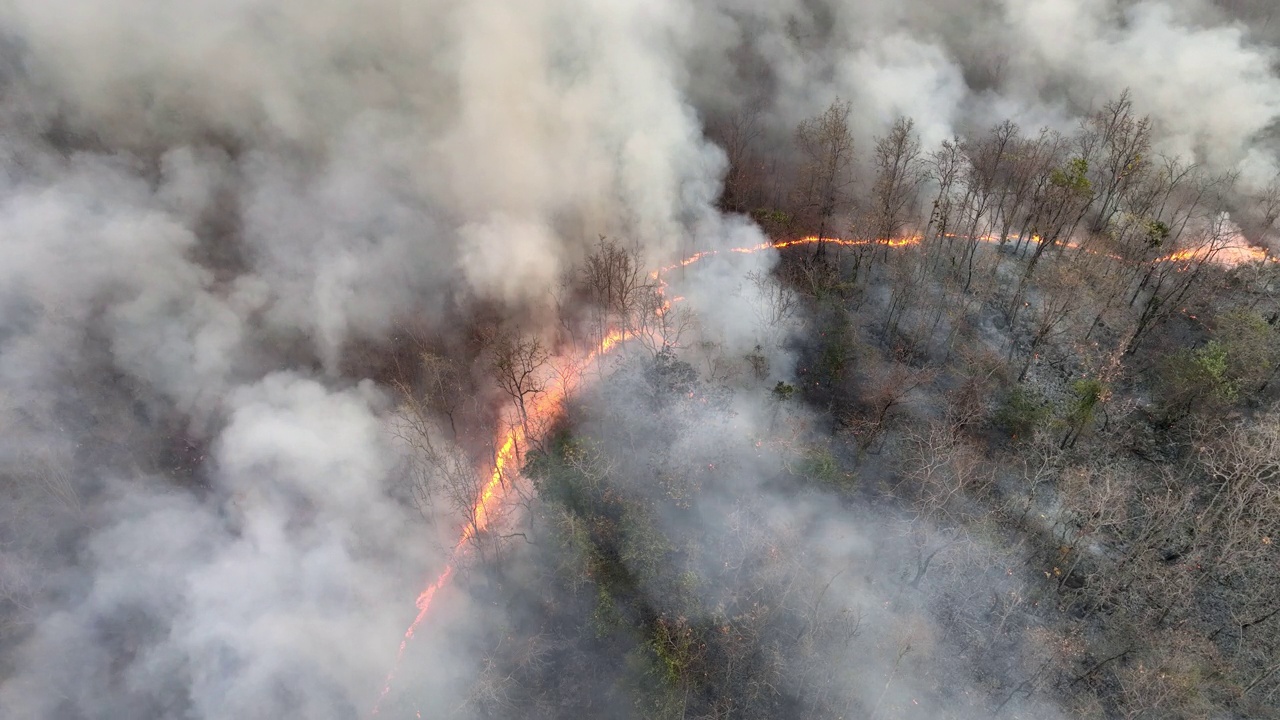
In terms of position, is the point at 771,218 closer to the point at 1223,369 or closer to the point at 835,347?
the point at 835,347

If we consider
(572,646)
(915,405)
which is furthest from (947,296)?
(572,646)

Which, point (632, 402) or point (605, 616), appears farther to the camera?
point (632, 402)

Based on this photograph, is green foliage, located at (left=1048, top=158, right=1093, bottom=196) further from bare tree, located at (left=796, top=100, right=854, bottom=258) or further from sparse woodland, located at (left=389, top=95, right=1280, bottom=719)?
bare tree, located at (left=796, top=100, right=854, bottom=258)

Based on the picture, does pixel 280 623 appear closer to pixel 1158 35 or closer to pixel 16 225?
pixel 16 225

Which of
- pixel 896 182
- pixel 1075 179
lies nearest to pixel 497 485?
pixel 896 182

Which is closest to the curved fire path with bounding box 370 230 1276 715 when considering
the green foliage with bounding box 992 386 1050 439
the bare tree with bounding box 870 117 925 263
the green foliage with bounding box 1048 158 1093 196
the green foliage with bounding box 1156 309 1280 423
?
the bare tree with bounding box 870 117 925 263

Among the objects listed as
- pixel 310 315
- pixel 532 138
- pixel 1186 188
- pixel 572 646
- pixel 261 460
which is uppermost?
pixel 532 138

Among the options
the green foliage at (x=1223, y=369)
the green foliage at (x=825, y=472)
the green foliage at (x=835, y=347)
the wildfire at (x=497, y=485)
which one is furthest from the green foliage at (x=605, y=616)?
the green foliage at (x=1223, y=369)
